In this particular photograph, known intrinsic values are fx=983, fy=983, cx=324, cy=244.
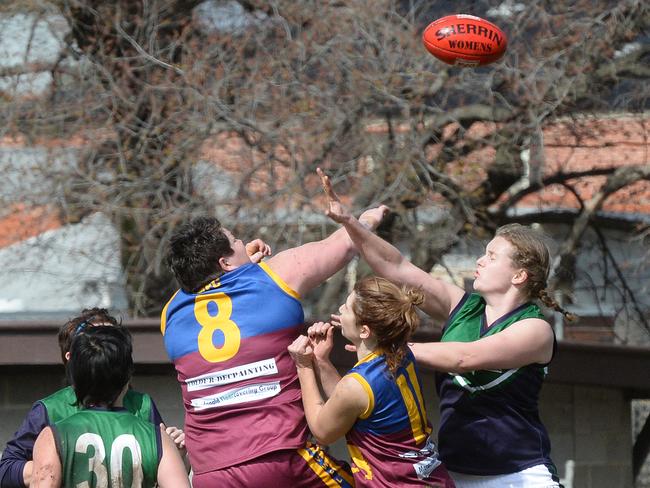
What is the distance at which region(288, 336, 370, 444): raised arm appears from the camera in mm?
3278

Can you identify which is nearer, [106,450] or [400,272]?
[106,450]

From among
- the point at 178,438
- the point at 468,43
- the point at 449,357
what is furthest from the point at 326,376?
the point at 468,43

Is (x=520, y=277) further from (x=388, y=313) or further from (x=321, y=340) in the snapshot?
(x=321, y=340)

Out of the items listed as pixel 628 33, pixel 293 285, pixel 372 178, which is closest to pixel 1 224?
pixel 372 178

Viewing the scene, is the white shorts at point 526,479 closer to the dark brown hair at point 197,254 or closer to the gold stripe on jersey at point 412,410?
the gold stripe on jersey at point 412,410

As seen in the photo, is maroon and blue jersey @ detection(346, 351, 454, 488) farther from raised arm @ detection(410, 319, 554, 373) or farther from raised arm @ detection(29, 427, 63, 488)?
raised arm @ detection(29, 427, 63, 488)

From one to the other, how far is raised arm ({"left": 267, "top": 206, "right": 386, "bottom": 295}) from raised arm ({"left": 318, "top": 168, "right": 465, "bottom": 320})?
5 centimetres

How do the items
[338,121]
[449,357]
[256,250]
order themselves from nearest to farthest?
[449,357] → [256,250] → [338,121]

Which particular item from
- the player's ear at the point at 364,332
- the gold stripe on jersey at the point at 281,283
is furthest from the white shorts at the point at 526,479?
the gold stripe on jersey at the point at 281,283

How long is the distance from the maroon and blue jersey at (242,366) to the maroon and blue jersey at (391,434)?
0.92 ft

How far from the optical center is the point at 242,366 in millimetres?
3477

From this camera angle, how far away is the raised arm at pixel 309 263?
140 inches

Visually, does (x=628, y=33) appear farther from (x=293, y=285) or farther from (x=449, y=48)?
(x=293, y=285)

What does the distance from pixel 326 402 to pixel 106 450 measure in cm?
75
